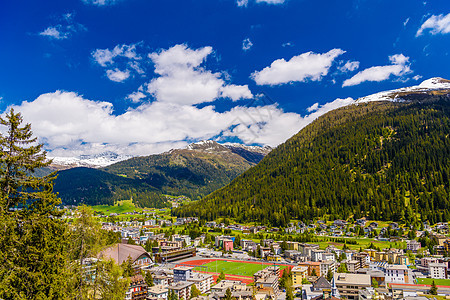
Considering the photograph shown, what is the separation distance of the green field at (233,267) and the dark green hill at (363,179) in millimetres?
54218

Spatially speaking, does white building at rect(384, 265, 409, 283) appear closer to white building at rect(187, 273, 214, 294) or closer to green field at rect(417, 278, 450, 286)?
green field at rect(417, 278, 450, 286)

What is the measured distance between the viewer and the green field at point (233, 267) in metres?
72.2

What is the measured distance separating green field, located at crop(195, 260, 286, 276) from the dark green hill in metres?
54.2

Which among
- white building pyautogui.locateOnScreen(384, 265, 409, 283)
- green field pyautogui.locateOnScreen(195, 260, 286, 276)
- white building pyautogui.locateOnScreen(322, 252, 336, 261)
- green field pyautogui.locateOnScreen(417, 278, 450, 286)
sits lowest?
green field pyautogui.locateOnScreen(417, 278, 450, 286)

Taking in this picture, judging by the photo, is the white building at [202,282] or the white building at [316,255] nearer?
the white building at [202,282]

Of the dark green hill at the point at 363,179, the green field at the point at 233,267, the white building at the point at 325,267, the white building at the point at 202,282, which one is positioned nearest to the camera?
the white building at the point at 202,282

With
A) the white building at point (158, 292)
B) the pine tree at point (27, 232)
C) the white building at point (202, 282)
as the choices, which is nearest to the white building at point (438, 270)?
the white building at point (202, 282)

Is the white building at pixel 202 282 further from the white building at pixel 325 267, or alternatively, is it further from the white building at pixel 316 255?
the white building at pixel 316 255

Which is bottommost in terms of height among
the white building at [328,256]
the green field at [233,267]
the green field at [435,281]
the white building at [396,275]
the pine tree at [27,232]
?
the green field at [435,281]

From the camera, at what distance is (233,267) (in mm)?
78438

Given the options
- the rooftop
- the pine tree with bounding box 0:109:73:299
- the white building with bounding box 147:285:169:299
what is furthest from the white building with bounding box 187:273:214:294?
the pine tree with bounding box 0:109:73:299

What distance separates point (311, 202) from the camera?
147m

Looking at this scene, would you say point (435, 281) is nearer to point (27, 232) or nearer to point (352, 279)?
point (352, 279)

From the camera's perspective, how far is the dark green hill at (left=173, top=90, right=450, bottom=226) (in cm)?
12662
